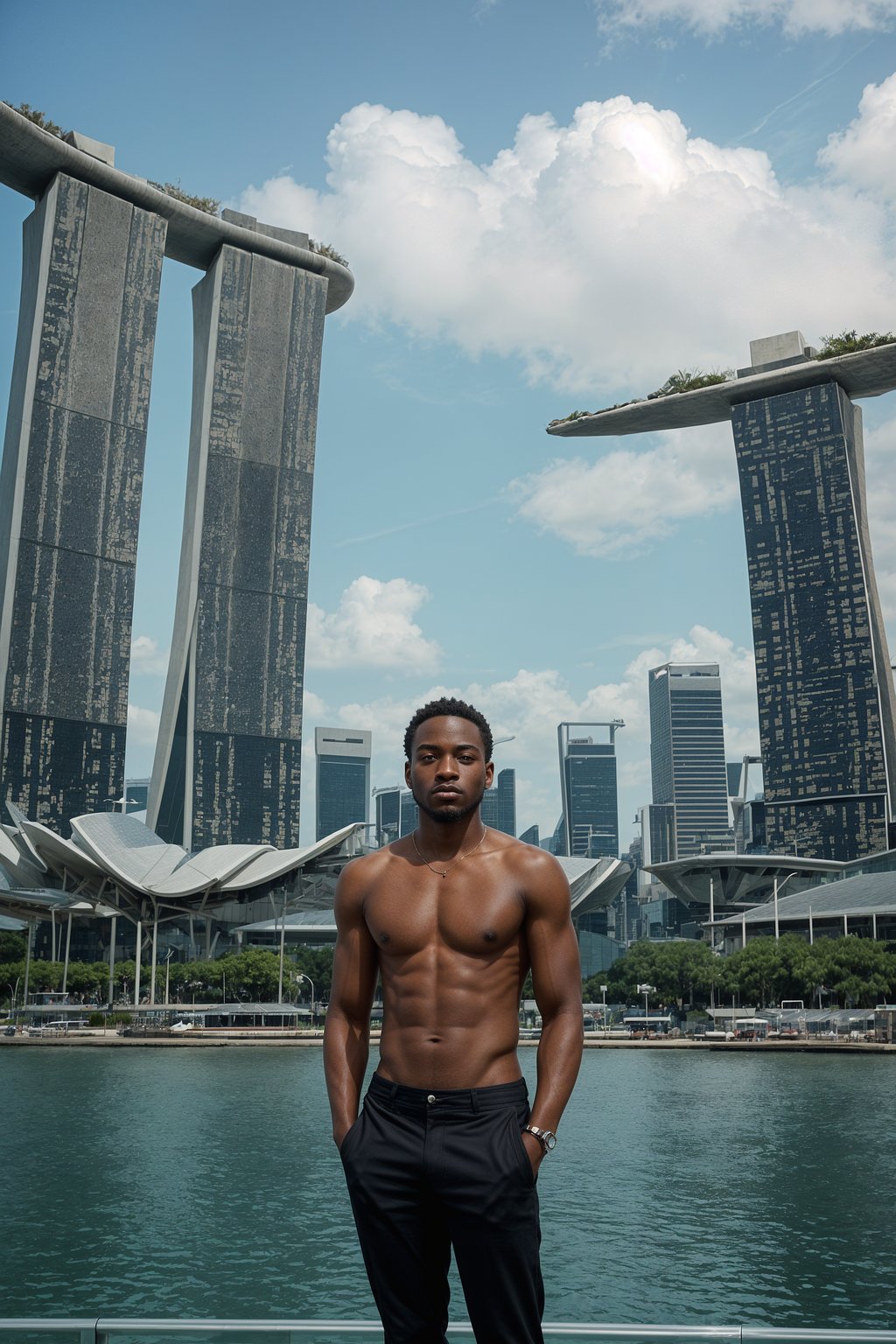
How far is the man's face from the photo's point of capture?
3186mm

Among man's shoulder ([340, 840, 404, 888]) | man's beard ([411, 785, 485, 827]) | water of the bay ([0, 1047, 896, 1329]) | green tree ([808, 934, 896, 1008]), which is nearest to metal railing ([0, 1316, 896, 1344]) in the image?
man's shoulder ([340, 840, 404, 888])

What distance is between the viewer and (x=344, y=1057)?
10.7 ft

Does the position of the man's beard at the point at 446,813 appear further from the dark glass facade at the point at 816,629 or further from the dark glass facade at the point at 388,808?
the dark glass facade at the point at 388,808

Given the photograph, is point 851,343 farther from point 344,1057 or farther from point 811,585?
point 344,1057

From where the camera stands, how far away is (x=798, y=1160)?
22000 millimetres

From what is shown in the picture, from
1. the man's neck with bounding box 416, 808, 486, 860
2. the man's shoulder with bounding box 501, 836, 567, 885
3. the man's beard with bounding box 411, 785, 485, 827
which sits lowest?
the man's shoulder with bounding box 501, 836, 567, 885

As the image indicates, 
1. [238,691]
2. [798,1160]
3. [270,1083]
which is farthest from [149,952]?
[798,1160]

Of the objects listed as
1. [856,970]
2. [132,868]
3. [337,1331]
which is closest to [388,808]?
[132,868]

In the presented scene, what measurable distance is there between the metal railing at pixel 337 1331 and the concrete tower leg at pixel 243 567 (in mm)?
97535

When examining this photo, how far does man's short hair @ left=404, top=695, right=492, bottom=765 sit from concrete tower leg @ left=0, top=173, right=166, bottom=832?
91.8 m

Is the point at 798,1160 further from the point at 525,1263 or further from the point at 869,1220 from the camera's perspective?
the point at 525,1263

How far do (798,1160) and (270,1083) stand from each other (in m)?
17.6

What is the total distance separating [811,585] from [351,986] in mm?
108659

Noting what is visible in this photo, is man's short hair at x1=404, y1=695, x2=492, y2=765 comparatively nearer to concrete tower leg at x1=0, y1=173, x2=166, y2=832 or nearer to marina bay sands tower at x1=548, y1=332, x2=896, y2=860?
concrete tower leg at x1=0, y1=173, x2=166, y2=832
